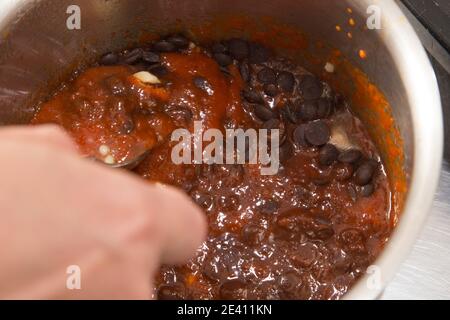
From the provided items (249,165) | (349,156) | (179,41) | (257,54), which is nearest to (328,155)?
(349,156)

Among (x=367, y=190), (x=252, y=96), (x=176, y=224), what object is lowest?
(x=367, y=190)

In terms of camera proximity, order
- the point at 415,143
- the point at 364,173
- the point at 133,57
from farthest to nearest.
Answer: the point at 133,57, the point at 364,173, the point at 415,143

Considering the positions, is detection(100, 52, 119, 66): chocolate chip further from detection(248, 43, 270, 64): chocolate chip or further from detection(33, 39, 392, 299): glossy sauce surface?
detection(248, 43, 270, 64): chocolate chip

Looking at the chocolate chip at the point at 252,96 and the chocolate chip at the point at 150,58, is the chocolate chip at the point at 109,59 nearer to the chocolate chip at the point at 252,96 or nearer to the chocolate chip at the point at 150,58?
the chocolate chip at the point at 150,58

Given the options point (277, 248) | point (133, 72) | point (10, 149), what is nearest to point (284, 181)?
point (277, 248)

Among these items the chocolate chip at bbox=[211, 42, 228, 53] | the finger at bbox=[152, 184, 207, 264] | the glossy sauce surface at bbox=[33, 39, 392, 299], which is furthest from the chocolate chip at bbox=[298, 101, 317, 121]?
the finger at bbox=[152, 184, 207, 264]

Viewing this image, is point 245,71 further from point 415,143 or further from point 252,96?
point 415,143

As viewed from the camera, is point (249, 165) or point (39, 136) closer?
point (39, 136)
